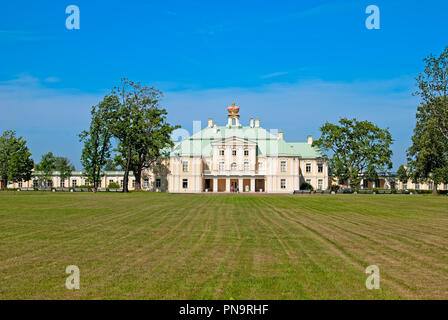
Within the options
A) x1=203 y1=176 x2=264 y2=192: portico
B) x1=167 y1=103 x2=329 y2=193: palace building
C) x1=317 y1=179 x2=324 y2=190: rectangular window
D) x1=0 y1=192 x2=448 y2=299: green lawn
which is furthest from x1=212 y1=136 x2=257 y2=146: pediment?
x1=0 y1=192 x2=448 y2=299: green lawn

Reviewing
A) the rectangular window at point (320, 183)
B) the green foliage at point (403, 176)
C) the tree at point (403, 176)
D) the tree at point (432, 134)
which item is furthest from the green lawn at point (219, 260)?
the rectangular window at point (320, 183)

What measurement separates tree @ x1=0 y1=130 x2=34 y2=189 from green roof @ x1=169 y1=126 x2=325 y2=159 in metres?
27.4

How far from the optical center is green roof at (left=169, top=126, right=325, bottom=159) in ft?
269

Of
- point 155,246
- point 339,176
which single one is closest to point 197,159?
point 339,176

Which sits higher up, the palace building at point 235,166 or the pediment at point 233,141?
the pediment at point 233,141

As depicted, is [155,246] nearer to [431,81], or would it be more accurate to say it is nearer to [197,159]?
[431,81]

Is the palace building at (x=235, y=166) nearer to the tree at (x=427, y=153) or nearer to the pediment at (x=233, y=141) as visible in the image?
the pediment at (x=233, y=141)

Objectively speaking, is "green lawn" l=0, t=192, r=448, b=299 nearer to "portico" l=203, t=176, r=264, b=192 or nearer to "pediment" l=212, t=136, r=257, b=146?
"portico" l=203, t=176, r=264, b=192

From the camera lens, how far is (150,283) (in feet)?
27.8

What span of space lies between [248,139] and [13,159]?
140 ft

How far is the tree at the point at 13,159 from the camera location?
3214 inches

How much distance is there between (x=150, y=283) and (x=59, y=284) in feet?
5.51

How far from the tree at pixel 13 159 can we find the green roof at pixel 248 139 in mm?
27353
